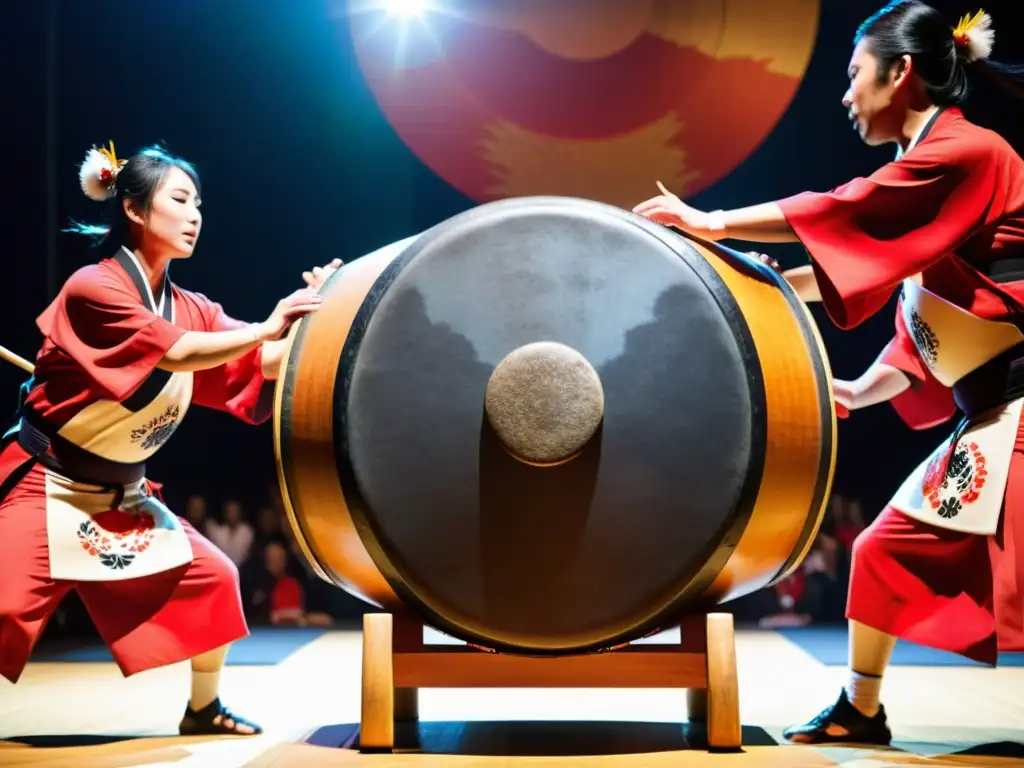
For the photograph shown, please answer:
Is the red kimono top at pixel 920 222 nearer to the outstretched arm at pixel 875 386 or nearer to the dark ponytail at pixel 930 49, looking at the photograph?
the dark ponytail at pixel 930 49

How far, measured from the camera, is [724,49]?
12.6ft

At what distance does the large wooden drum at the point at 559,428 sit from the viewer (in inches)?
58.6

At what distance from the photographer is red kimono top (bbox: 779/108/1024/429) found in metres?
1.65

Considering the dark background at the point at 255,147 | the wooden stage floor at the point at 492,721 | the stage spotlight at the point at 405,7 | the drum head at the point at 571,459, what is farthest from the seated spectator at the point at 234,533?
the drum head at the point at 571,459

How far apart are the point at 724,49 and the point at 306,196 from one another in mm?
1590

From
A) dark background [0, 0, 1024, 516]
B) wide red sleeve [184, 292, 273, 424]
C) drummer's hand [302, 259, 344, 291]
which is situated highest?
dark background [0, 0, 1024, 516]

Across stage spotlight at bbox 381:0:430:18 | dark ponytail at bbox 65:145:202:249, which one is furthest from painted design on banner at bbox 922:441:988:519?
stage spotlight at bbox 381:0:430:18

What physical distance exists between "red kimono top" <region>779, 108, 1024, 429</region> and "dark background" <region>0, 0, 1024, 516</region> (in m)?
1.99

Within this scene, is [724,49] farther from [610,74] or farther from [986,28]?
[986,28]

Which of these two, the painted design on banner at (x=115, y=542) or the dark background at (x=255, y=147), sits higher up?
the dark background at (x=255, y=147)

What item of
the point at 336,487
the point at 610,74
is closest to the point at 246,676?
the point at 336,487

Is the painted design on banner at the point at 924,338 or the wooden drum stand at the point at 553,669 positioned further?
the painted design on banner at the point at 924,338

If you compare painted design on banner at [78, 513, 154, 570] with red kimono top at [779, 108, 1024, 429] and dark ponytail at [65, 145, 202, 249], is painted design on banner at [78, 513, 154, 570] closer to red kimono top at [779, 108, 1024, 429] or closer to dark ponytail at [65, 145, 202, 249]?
dark ponytail at [65, 145, 202, 249]

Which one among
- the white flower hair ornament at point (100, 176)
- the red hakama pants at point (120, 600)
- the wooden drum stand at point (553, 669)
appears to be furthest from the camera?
the white flower hair ornament at point (100, 176)
